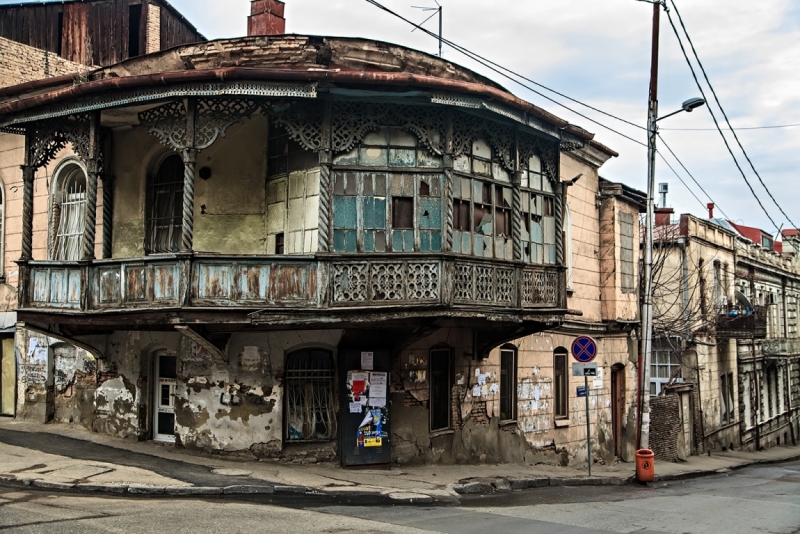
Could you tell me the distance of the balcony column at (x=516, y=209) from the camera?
14344mm

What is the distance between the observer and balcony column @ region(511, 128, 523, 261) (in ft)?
47.1

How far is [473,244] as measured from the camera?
44.8 ft

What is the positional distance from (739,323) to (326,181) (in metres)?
21.3

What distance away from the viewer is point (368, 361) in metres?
13.6

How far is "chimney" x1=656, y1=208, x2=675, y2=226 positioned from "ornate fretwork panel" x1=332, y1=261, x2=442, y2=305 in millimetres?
16363

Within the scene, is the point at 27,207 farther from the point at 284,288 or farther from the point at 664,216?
the point at 664,216

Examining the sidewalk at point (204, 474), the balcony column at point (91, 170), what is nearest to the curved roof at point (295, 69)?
the balcony column at point (91, 170)

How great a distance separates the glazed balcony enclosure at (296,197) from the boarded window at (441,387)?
1238 millimetres

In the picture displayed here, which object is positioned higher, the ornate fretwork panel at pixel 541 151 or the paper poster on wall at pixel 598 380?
the ornate fretwork panel at pixel 541 151

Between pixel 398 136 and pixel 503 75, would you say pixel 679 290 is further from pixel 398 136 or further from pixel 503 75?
pixel 398 136

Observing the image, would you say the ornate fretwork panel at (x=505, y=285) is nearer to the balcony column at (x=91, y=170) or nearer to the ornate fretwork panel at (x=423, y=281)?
the ornate fretwork panel at (x=423, y=281)

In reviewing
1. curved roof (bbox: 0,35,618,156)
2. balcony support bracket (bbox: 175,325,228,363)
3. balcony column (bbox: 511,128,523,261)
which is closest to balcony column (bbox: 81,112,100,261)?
curved roof (bbox: 0,35,618,156)

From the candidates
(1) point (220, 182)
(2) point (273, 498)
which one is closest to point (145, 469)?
(2) point (273, 498)

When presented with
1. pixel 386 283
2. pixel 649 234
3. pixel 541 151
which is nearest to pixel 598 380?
pixel 649 234
